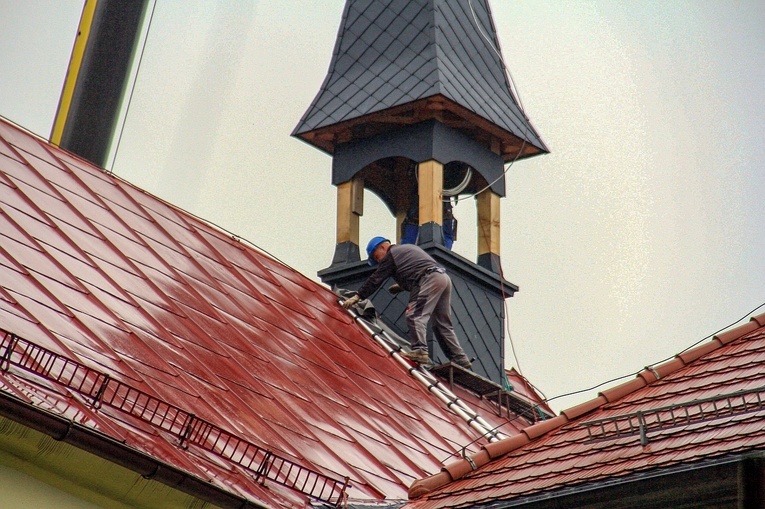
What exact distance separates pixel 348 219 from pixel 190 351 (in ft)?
22.0

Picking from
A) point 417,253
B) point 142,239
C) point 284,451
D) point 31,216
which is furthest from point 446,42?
point 284,451

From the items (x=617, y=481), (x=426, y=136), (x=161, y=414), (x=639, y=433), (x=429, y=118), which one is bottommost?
(x=617, y=481)

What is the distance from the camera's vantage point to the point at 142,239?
517 inches

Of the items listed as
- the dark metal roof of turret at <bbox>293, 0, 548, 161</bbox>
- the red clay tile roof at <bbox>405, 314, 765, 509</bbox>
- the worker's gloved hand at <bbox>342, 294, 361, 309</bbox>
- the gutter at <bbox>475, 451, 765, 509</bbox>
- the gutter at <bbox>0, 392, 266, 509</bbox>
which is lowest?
the gutter at <bbox>0, 392, 266, 509</bbox>

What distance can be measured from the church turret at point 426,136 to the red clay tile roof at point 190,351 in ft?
6.23

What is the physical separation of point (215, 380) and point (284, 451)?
886mm

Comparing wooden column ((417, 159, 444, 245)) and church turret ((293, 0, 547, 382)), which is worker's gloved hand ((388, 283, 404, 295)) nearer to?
church turret ((293, 0, 547, 382))

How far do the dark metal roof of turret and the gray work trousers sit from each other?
237cm

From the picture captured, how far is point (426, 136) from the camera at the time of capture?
17.2 m

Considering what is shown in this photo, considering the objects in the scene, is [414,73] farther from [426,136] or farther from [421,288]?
[421,288]

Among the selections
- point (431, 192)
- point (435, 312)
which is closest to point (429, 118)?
point (431, 192)

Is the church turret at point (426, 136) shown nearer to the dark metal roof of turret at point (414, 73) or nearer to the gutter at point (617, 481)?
the dark metal roof of turret at point (414, 73)

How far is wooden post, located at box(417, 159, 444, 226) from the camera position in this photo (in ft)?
55.3

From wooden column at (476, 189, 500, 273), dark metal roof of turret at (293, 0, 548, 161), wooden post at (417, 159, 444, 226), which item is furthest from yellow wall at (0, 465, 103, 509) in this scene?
wooden column at (476, 189, 500, 273)
